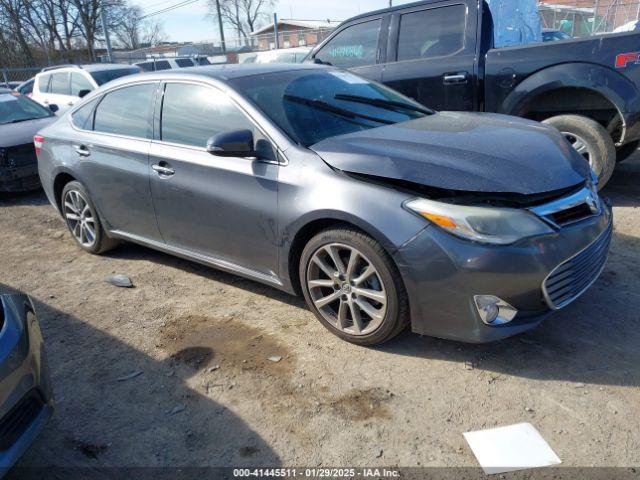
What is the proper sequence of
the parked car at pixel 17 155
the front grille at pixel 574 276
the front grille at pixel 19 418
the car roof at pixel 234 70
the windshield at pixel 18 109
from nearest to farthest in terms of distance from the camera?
the front grille at pixel 19 418
the front grille at pixel 574 276
the car roof at pixel 234 70
the parked car at pixel 17 155
the windshield at pixel 18 109

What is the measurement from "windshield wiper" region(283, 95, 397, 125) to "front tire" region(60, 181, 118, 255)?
2.26m

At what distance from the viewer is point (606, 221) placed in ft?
10.3

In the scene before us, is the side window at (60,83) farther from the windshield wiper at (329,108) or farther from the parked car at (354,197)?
the windshield wiper at (329,108)

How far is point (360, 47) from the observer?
6.43 metres

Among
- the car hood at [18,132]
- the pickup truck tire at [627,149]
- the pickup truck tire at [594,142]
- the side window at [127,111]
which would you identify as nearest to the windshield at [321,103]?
the side window at [127,111]

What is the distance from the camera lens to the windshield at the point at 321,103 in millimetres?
3461

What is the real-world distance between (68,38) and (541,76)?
4470cm

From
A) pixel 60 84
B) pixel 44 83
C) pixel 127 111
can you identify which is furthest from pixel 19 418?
pixel 44 83

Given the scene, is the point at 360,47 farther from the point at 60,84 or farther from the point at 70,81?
the point at 60,84

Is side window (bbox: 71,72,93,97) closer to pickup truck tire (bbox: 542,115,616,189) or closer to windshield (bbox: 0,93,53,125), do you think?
windshield (bbox: 0,93,53,125)

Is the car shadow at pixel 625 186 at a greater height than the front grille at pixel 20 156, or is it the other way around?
the front grille at pixel 20 156

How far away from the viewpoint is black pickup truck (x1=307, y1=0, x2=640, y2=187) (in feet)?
16.0

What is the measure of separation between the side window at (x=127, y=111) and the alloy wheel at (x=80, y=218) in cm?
73

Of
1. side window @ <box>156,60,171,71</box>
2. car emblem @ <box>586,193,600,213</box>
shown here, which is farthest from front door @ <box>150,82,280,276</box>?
side window @ <box>156,60,171,71</box>
